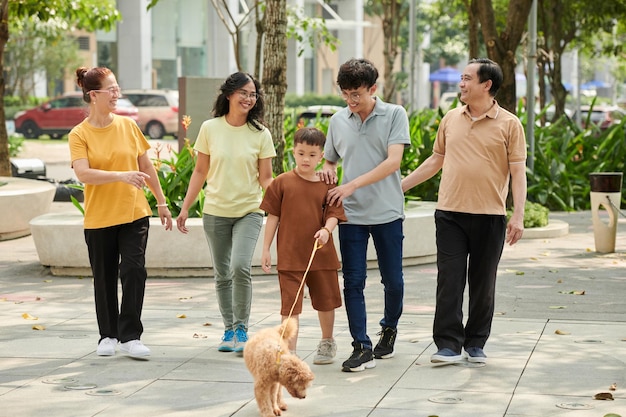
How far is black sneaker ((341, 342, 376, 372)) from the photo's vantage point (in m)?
6.31

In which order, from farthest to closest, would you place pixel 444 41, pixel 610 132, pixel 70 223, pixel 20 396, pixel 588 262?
pixel 444 41
pixel 610 132
pixel 588 262
pixel 70 223
pixel 20 396

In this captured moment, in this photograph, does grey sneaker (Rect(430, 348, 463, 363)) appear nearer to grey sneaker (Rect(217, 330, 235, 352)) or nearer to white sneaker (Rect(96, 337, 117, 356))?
grey sneaker (Rect(217, 330, 235, 352))

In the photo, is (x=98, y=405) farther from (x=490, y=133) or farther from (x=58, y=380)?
(x=490, y=133)

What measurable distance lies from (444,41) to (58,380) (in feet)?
230

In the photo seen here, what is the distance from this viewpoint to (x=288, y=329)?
18.3 ft

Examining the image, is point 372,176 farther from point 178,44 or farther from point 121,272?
point 178,44

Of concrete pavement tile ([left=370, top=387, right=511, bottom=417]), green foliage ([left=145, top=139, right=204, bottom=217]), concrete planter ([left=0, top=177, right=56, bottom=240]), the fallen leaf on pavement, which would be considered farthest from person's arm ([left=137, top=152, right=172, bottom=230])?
concrete planter ([left=0, top=177, right=56, bottom=240])

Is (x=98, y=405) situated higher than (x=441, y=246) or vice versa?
(x=441, y=246)

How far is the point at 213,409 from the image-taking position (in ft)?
18.2

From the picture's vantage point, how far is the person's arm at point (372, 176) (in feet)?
20.2

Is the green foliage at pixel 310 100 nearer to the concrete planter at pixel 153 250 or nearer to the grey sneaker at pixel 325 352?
the concrete planter at pixel 153 250

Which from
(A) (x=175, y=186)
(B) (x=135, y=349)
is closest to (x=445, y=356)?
(B) (x=135, y=349)

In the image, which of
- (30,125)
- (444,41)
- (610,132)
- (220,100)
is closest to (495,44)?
(610,132)

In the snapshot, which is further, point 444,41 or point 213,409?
point 444,41
